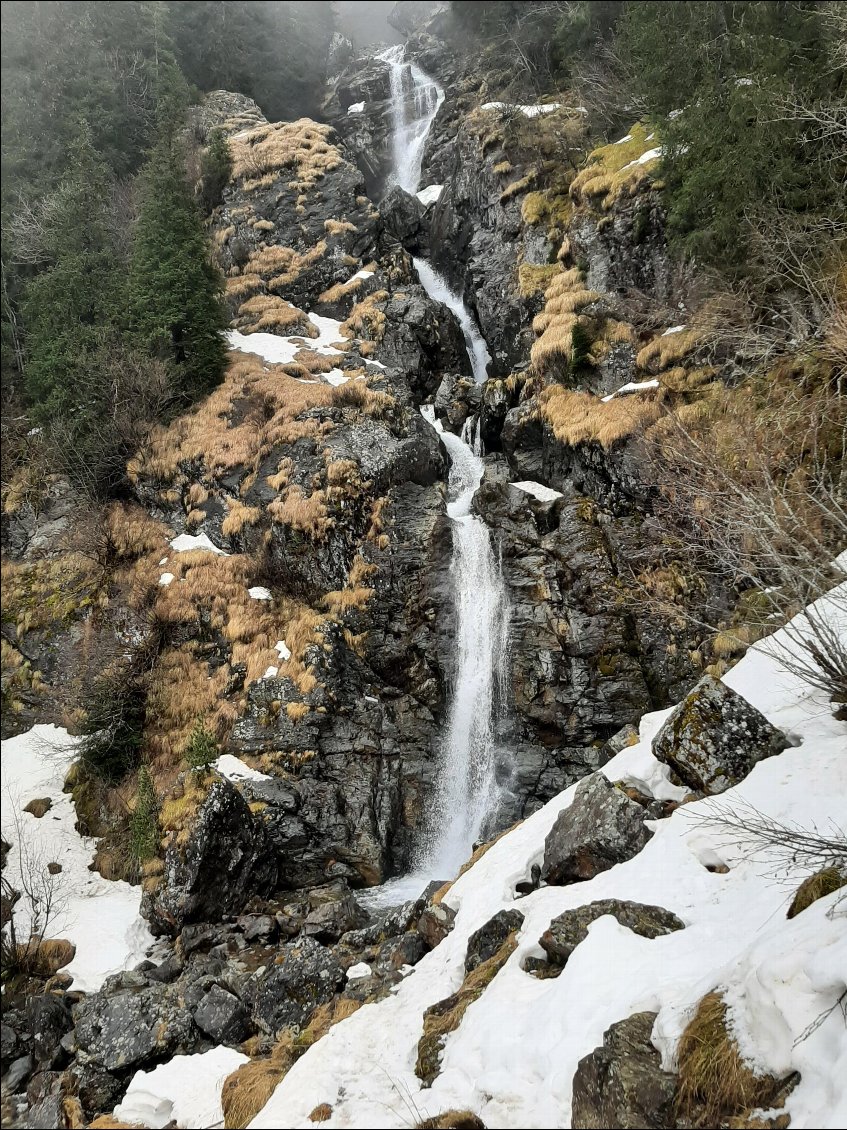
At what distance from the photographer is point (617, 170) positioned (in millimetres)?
22422

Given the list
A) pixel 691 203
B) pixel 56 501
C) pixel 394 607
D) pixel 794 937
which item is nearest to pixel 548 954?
pixel 794 937

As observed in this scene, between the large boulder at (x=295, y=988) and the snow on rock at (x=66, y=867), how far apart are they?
5.40 meters

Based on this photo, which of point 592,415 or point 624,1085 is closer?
point 624,1085

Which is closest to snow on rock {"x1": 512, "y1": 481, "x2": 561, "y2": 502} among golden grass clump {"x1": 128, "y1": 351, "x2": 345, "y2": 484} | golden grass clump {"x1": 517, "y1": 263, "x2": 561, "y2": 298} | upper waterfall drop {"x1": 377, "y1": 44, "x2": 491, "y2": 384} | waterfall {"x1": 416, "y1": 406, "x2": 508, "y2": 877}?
waterfall {"x1": 416, "y1": 406, "x2": 508, "y2": 877}

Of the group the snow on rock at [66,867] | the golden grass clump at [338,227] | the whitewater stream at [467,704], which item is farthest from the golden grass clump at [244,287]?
the snow on rock at [66,867]

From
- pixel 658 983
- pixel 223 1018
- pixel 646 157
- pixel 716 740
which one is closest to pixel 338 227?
pixel 646 157

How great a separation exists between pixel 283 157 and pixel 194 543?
2709 centimetres

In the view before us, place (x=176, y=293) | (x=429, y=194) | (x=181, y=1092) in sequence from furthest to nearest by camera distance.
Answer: (x=429, y=194)
(x=176, y=293)
(x=181, y=1092)

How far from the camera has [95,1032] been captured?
870 cm

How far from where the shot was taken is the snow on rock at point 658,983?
12.8 ft

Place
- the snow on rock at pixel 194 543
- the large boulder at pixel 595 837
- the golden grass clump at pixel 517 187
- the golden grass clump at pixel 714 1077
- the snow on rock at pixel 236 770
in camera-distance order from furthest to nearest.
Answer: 1. the golden grass clump at pixel 517 187
2. the snow on rock at pixel 194 543
3. the snow on rock at pixel 236 770
4. the large boulder at pixel 595 837
5. the golden grass clump at pixel 714 1077

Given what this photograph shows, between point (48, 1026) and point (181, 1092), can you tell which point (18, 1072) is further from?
point (181, 1092)

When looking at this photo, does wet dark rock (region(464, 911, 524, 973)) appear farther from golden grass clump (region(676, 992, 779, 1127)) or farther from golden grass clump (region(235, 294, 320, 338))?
golden grass clump (region(235, 294, 320, 338))

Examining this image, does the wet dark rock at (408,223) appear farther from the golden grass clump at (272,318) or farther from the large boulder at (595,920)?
the large boulder at (595,920)
